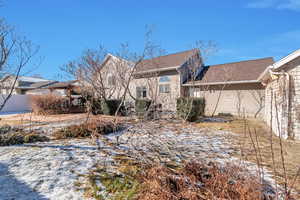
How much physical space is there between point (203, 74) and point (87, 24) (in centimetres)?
1017

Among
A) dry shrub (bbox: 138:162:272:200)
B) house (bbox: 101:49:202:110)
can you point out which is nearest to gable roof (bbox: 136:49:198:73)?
house (bbox: 101:49:202:110)

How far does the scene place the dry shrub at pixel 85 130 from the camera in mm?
5756

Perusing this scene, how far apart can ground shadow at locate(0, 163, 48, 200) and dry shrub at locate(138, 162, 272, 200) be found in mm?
1649

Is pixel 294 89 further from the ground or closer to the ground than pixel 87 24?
closer to the ground

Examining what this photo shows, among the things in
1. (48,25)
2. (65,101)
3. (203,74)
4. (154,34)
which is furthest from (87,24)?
(203,74)

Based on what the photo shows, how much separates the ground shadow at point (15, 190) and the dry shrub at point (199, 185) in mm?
1649

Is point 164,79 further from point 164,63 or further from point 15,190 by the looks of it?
point 15,190

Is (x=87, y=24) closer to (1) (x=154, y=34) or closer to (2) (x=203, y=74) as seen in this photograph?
(1) (x=154, y=34)

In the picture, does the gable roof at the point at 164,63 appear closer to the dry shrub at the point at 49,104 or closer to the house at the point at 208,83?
the house at the point at 208,83

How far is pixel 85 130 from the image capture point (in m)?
6.04

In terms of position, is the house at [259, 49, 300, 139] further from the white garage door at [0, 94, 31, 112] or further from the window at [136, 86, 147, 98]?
the white garage door at [0, 94, 31, 112]

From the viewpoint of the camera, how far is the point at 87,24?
10195mm

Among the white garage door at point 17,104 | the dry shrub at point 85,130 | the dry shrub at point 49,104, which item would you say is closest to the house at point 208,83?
the dry shrub at point 85,130

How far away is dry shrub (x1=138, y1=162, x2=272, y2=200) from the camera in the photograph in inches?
81.8
